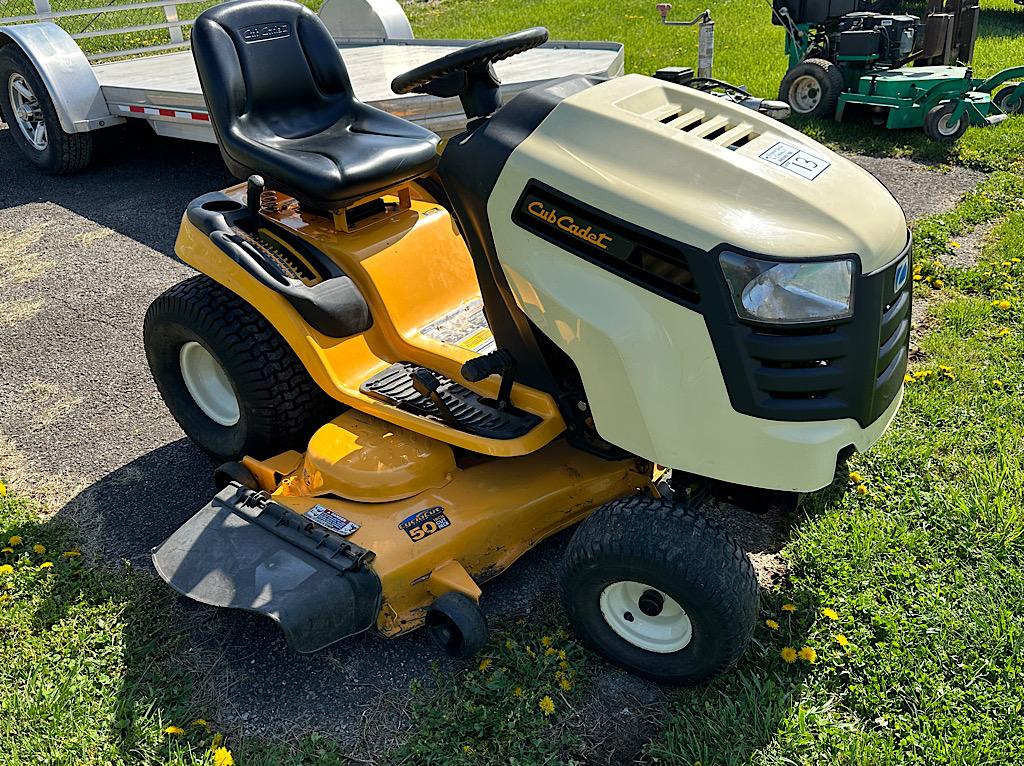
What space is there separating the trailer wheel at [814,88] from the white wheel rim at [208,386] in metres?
5.83

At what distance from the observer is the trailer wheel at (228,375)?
9.41 feet

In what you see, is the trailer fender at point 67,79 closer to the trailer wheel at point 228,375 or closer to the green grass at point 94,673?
the trailer wheel at point 228,375

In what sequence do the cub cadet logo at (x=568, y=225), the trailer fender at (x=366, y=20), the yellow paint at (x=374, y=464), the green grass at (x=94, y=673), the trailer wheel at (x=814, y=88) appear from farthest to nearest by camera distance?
the trailer fender at (x=366, y=20), the trailer wheel at (x=814, y=88), the yellow paint at (x=374, y=464), the green grass at (x=94, y=673), the cub cadet logo at (x=568, y=225)

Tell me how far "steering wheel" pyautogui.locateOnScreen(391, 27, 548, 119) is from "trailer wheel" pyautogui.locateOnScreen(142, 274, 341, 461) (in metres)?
0.88

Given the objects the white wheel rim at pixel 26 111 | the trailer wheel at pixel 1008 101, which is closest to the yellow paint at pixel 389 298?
A: the white wheel rim at pixel 26 111

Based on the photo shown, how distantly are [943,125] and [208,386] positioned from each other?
19.1ft

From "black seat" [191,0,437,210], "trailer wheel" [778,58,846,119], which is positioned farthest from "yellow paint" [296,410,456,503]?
"trailer wheel" [778,58,846,119]

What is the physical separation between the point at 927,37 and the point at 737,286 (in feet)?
22.2

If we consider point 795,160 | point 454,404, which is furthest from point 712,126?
point 454,404

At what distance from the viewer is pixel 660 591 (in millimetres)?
2211

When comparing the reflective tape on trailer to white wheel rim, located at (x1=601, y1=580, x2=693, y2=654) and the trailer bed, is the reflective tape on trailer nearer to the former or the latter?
the trailer bed

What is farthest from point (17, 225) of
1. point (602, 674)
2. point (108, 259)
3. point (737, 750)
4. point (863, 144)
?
point (863, 144)

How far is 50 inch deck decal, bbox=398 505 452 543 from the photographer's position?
2467mm

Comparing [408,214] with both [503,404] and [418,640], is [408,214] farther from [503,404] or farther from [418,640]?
[418,640]
